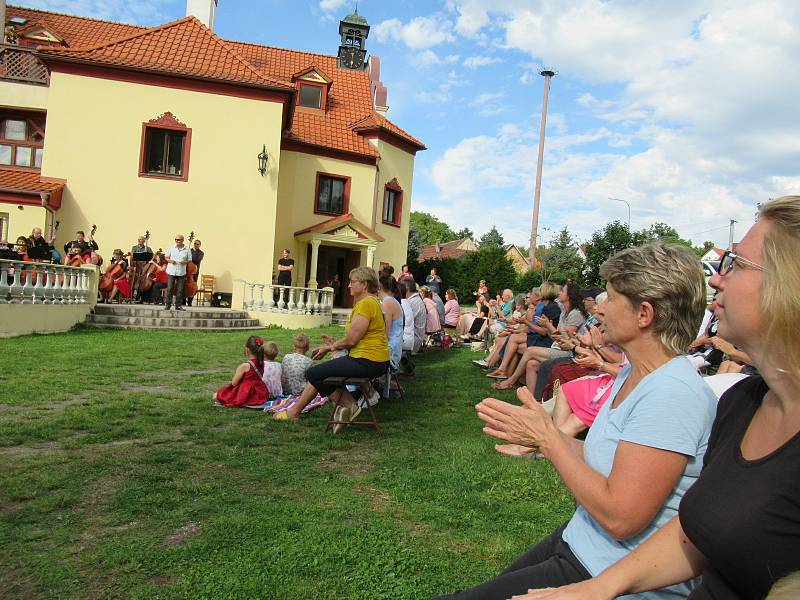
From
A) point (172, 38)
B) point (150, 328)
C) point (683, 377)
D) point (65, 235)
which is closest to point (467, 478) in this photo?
point (683, 377)

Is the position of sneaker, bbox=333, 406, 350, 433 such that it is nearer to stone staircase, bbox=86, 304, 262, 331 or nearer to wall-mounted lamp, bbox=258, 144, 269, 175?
stone staircase, bbox=86, 304, 262, 331

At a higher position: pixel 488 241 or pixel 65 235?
pixel 488 241

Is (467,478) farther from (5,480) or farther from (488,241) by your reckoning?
(488,241)

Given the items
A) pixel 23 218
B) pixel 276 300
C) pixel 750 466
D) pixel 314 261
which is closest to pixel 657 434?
pixel 750 466

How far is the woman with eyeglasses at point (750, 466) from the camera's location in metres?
1.42

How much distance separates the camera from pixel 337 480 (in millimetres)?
4922

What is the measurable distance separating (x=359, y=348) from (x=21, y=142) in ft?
67.7

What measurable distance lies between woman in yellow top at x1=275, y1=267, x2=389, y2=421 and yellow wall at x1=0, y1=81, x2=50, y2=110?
20.2 metres

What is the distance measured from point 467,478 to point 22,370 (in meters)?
7.08

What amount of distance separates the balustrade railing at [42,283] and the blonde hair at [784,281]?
14.3 m

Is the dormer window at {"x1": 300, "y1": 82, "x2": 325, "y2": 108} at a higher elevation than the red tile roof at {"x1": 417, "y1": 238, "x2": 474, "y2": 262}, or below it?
higher

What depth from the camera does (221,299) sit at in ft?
69.0

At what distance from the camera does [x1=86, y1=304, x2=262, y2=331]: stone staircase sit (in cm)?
1548

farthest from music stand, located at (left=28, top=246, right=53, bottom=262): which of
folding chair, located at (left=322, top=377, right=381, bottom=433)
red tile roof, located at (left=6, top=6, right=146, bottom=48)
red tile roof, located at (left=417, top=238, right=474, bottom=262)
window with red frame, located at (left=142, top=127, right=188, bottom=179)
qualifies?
red tile roof, located at (left=417, top=238, right=474, bottom=262)
